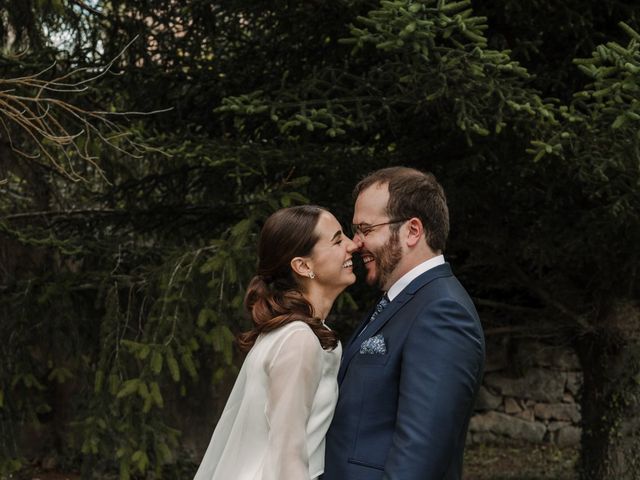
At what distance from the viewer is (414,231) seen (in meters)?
2.51

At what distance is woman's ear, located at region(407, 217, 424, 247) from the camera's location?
250 cm

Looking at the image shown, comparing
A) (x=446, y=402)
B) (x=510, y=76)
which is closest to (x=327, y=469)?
(x=446, y=402)

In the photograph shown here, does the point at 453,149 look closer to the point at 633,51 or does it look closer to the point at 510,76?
the point at 510,76

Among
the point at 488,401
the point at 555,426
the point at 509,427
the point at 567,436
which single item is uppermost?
the point at 488,401

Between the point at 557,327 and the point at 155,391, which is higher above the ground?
the point at 155,391

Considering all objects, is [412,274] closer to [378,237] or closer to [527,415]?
[378,237]

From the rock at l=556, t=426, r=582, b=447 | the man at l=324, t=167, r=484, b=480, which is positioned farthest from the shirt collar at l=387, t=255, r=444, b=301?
the rock at l=556, t=426, r=582, b=447

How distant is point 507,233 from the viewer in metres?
6.62

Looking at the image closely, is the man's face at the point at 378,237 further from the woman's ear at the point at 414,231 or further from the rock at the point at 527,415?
the rock at the point at 527,415

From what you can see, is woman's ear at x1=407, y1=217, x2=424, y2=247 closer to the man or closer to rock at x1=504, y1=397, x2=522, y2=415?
the man

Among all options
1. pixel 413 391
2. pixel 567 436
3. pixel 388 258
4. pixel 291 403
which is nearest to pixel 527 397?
pixel 567 436

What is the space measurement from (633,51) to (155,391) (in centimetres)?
307

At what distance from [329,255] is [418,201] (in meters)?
0.37

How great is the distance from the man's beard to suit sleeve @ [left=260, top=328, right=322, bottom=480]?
0.27 metres
